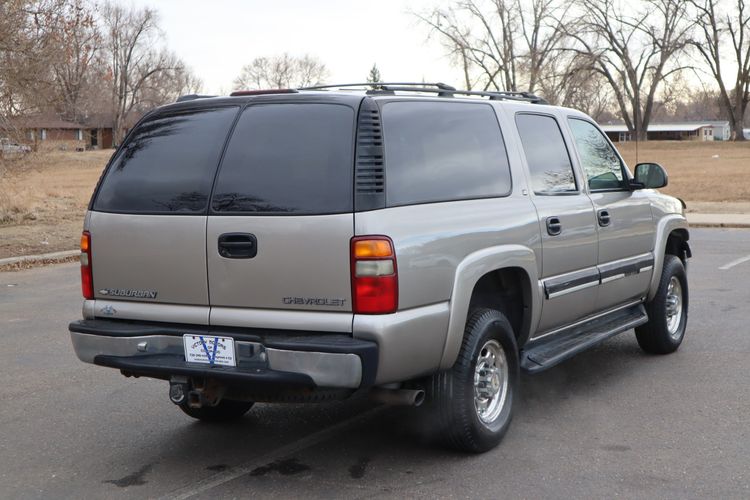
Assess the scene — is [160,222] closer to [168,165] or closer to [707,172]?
[168,165]

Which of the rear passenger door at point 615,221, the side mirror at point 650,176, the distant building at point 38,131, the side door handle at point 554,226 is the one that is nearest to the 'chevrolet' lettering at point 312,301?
the side door handle at point 554,226

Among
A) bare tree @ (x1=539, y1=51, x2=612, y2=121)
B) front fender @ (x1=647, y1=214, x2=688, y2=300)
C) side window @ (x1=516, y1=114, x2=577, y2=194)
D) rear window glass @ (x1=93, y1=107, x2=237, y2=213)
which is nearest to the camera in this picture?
rear window glass @ (x1=93, y1=107, x2=237, y2=213)

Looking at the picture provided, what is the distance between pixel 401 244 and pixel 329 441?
1.49 m

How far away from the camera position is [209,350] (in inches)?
175

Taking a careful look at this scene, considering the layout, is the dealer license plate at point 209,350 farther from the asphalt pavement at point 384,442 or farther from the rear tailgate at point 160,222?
the asphalt pavement at point 384,442

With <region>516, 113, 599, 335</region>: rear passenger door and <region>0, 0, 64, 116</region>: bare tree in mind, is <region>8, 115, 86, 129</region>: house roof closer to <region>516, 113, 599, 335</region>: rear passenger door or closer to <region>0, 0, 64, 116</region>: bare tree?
<region>0, 0, 64, 116</region>: bare tree

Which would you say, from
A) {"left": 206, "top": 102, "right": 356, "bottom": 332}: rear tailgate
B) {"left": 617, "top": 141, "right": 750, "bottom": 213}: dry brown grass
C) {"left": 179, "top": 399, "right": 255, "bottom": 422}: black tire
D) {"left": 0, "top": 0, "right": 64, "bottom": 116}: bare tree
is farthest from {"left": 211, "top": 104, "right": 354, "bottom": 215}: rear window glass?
{"left": 617, "top": 141, "right": 750, "bottom": 213}: dry brown grass

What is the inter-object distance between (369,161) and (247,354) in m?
1.09

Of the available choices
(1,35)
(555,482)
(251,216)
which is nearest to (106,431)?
(251,216)

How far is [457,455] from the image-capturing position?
16.1ft

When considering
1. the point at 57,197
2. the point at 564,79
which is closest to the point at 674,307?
the point at 57,197

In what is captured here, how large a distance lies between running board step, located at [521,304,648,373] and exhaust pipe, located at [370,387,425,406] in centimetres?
108

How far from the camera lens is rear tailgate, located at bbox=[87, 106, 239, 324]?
4.58 m

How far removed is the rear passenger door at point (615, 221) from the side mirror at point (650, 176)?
10 cm
